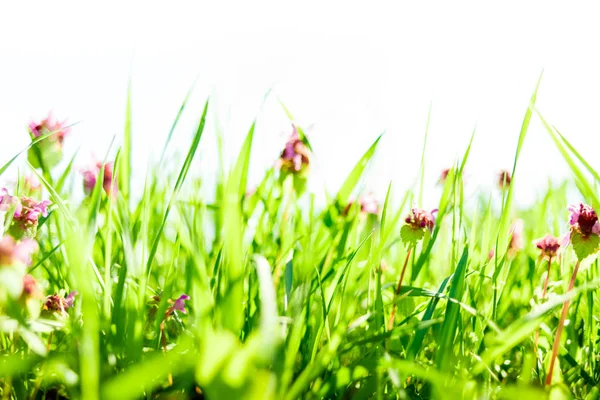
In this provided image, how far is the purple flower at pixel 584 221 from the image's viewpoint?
3.96 ft

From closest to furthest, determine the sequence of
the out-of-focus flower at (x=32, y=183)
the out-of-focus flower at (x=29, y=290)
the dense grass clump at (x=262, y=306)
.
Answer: the dense grass clump at (x=262, y=306)
the out-of-focus flower at (x=29, y=290)
the out-of-focus flower at (x=32, y=183)

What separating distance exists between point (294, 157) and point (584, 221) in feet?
2.35

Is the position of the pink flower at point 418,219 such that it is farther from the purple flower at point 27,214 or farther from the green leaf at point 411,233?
the purple flower at point 27,214

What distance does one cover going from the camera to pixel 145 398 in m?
1.07

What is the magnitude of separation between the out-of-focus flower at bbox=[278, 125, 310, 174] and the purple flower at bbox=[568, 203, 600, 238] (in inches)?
26.3

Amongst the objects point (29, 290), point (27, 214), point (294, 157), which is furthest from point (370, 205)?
point (29, 290)

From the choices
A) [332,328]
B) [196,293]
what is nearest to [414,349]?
[332,328]

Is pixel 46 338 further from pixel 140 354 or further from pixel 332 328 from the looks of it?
pixel 332 328

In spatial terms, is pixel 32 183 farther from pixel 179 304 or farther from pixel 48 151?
pixel 179 304

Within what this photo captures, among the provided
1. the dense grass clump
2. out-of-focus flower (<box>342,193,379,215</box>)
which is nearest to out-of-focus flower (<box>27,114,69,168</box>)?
the dense grass clump

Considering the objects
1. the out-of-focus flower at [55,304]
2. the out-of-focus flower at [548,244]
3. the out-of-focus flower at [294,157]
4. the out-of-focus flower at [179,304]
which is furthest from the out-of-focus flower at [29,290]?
the out-of-focus flower at [548,244]

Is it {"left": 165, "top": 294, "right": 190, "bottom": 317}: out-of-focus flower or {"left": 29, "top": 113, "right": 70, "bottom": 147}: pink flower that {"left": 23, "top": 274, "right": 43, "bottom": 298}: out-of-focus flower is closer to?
{"left": 165, "top": 294, "right": 190, "bottom": 317}: out-of-focus flower

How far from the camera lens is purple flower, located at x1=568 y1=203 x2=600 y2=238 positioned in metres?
1.21

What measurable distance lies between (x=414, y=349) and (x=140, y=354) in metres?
0.43
